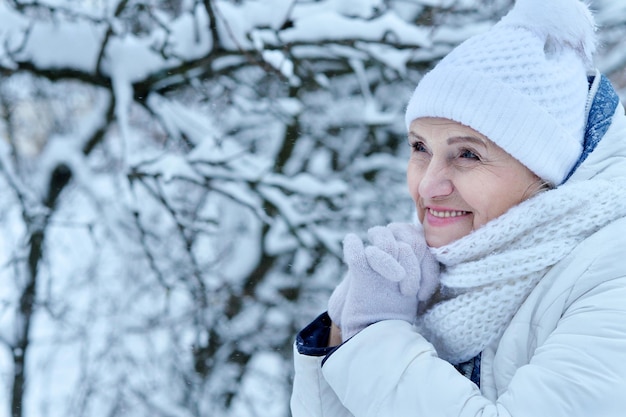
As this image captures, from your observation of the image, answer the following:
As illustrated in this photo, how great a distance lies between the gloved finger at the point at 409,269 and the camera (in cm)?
107

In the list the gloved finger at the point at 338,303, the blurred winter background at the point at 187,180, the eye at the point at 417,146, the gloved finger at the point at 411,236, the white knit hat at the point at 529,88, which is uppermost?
the white knit hat at the point at 529,88

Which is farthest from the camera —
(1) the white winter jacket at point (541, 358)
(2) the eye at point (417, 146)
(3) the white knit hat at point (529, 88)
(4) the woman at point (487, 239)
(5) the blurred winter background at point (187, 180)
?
(5) the blurred winter background at point (187, 180)

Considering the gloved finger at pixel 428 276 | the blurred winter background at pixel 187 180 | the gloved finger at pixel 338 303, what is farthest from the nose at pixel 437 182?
the blurred winter background at pixel 187 180

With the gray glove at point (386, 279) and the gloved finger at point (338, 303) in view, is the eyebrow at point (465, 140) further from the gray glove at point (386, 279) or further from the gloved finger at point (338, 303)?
the gloved finger at point (338, 303)

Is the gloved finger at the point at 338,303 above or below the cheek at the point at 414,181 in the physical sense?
below

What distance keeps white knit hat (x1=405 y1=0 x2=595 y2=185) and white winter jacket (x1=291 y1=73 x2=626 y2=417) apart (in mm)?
62

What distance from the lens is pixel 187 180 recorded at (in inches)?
190

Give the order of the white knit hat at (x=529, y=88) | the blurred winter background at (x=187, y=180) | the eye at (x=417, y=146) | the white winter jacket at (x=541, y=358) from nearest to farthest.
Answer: the white winter jacket at (x=541, y=358) < the white knit hat at (x=529, y=88) < the eye at (x=417, y=146) < the blurred winter background at (x=187, y=180)

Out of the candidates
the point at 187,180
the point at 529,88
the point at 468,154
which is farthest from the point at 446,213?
the point at 187,180

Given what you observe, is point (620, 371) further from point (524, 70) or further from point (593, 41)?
point (593, 41)

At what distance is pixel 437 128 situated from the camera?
3.67ft

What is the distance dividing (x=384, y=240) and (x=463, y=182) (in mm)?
161

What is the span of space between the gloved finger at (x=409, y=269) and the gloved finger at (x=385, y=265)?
0.05ft

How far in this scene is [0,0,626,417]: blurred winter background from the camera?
4.57 meters
